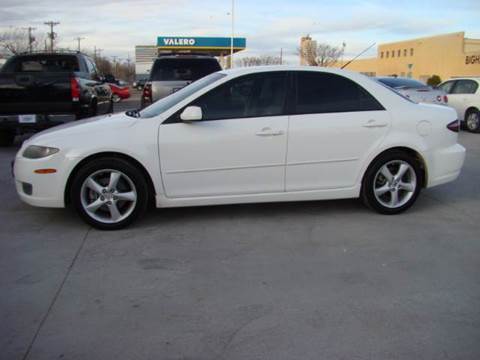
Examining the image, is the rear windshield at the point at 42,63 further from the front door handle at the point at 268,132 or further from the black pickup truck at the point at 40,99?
→ the front door handle at the point at 268,132

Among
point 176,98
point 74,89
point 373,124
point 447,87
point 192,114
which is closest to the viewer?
point 192,114

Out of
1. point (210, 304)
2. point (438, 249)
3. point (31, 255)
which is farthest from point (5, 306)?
point (438, 249)

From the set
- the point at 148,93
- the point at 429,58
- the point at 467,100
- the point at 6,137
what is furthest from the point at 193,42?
the point at 429,58

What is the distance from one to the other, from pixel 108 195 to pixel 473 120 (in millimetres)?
11963

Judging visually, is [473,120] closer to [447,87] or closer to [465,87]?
[465,87]

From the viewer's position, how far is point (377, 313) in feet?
11.2

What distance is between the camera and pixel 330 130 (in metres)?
5.29

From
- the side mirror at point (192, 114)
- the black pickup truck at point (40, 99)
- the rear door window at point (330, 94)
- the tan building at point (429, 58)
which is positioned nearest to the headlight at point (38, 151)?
the side mirror at point (192, 114)

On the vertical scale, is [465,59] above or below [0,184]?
above

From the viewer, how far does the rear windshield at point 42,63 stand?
1036 cm

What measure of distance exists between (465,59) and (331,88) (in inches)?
1899

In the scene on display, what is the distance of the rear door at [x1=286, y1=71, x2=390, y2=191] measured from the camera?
5273 mm

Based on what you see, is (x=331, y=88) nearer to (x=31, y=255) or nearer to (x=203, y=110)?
(x=203, y=110)

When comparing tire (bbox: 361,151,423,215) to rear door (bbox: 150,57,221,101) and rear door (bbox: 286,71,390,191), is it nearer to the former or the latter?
rear door (bbox: 286,71,390,191)
